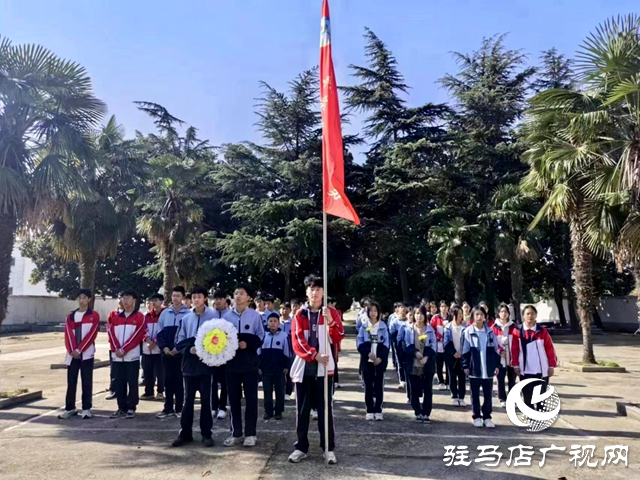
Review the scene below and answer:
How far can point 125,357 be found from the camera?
8.32 meters

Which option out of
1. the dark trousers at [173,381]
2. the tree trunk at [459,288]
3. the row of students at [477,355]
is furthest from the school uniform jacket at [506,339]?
the tree trunk at [459,288]

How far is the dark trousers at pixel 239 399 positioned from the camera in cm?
650

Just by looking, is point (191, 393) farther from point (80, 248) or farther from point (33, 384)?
point (80, 248)

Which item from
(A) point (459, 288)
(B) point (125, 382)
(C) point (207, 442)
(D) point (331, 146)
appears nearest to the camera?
(D) point (331, 146)

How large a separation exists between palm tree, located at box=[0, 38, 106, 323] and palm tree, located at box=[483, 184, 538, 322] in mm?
18953

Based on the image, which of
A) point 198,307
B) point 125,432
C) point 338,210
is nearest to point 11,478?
point 125,432

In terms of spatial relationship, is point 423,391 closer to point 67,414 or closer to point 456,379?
point 456,379

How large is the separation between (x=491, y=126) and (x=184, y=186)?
61.0ft

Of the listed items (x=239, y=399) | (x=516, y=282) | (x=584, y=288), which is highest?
(x=516, y=282)

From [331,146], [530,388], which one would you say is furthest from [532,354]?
[331,146]

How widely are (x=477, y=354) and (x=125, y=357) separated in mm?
5666

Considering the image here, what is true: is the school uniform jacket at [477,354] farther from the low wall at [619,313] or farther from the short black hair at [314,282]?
the low wall at [619,313]

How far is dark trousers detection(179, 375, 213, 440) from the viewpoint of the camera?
650 cm

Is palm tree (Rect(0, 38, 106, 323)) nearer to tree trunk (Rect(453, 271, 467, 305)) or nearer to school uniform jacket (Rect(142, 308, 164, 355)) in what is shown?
school uniform jacket (Rect(142, 308, 164, 355))
